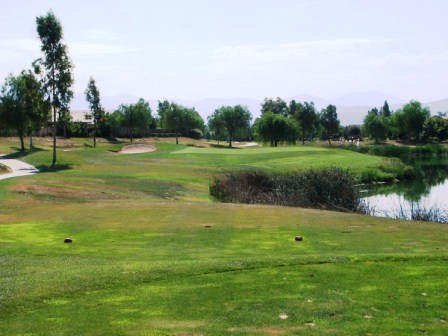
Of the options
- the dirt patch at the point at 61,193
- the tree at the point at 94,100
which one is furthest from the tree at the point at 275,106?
the dirt patch at the point at 61,193

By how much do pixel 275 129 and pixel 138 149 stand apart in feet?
106

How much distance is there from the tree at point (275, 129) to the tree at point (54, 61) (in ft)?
200

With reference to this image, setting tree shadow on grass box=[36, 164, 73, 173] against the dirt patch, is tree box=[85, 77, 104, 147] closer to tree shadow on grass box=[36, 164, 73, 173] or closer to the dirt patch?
tree shadow on grass box=[36, 164, 73, 173]

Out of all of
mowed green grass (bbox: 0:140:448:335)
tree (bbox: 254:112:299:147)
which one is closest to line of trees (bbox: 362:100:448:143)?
tree (bbox: 254:112:299:147)

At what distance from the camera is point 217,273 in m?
12.9

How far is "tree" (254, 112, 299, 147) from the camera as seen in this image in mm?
114750

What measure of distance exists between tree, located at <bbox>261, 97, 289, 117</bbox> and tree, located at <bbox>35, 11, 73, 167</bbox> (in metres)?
120

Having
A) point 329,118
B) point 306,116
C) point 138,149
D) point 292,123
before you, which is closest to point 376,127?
point 329,118

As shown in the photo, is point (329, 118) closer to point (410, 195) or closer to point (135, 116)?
point (135, 116)

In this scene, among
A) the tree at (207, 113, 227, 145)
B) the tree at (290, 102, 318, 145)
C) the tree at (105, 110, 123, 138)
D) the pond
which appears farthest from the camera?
the tree at (290, 102, 318, 145)

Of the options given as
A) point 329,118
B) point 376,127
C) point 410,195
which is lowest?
point 410,195

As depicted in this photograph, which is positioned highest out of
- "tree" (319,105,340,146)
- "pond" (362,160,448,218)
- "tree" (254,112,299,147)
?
"tree" (319,105,340,146)

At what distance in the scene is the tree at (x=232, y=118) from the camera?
129125mm

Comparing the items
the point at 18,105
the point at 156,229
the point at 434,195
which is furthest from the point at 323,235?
the point at 18,105
